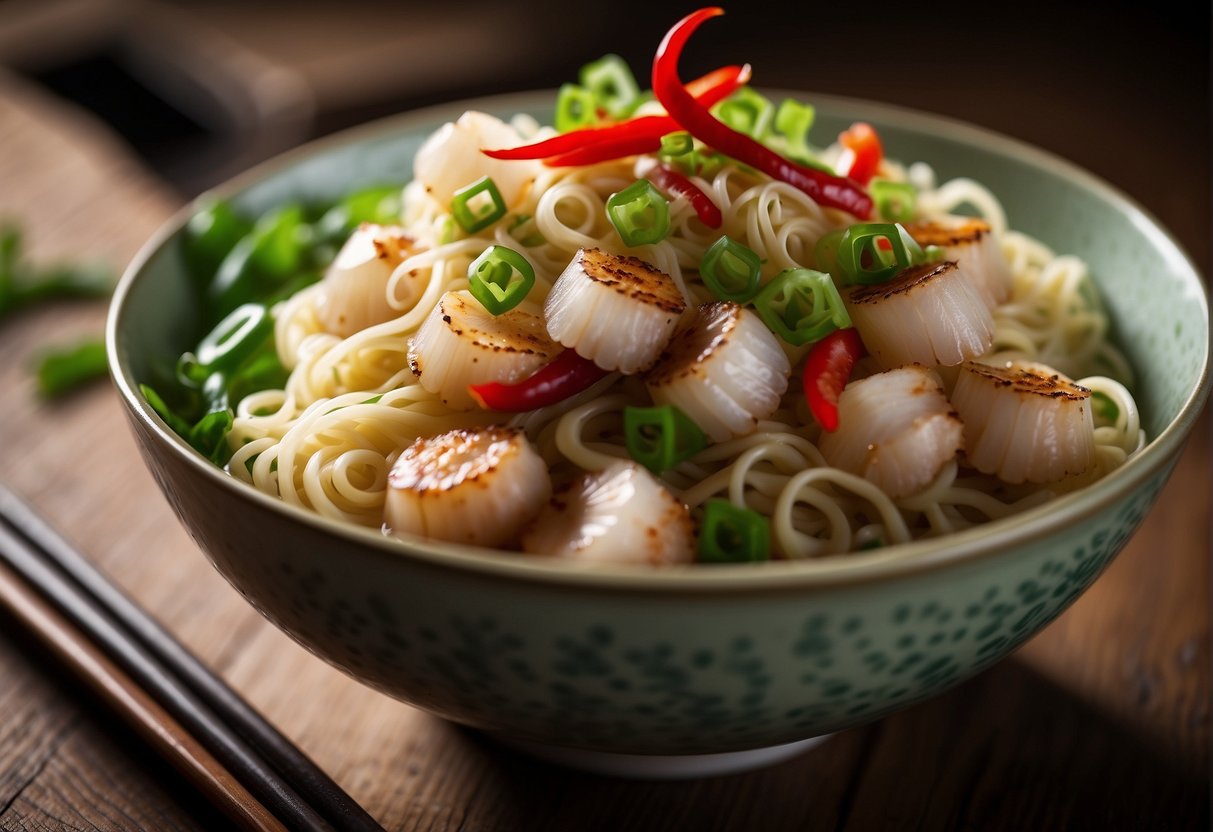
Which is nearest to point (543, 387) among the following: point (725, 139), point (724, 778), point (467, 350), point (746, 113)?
point (467, 350)

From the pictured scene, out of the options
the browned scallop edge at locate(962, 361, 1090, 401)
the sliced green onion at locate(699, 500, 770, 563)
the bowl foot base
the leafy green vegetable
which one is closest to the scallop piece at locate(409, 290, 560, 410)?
the sliced green onion at locate(699, 500, 770, 563)

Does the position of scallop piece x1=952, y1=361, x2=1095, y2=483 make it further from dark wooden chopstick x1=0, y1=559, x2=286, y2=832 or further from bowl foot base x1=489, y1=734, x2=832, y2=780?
dark wooden chopstick x1=0, y1=559, x2=286, y2=832

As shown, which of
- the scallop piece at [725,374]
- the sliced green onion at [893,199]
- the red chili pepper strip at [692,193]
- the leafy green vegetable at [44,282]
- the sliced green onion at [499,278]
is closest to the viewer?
the scallop piece at [725,374]

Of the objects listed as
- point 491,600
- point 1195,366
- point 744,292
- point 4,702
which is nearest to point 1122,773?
point 1195,366

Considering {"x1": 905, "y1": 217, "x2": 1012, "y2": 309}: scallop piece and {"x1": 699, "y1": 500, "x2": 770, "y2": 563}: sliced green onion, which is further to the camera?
{"x1": 905, "y1": 217, "x2": 1012, "y2": 309}: scallop piece

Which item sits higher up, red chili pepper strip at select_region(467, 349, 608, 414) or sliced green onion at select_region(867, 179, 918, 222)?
sliced green onion at select_region(867, 179, 918, 222)

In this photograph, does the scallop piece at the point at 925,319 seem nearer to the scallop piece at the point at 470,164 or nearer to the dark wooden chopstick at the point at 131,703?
the scallop piece at the point at 470,164

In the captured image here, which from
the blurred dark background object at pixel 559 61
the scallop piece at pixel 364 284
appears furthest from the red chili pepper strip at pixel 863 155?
the blurred dark background object at pixel 559 61
